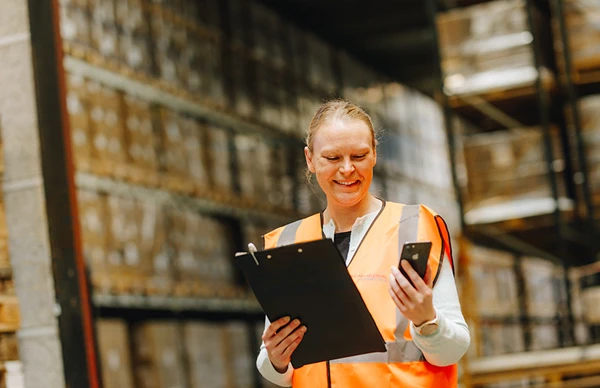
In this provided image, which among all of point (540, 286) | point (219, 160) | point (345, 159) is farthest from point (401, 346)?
point (540, 286)

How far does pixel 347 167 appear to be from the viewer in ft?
8.45

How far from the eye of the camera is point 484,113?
10.7 metres

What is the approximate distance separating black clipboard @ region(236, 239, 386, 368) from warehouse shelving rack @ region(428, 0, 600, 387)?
583cm

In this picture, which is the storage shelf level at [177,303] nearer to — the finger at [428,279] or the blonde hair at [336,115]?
the blonde hair at [336,115]

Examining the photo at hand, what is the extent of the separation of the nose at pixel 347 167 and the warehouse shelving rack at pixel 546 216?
5.89 meters

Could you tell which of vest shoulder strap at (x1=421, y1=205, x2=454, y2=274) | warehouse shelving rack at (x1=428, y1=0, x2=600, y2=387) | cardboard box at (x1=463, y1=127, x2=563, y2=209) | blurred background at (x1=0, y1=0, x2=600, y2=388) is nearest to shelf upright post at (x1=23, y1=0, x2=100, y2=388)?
blurred background at (x1=0, y1=0, x2=600, y2=388)

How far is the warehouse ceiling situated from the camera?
40.9 ft

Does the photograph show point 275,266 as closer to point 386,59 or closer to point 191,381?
point 191,381

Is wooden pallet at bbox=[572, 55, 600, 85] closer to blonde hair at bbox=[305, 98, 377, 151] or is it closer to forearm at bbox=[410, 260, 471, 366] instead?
blonde hair at bbox=[305, 98, 377, 151]

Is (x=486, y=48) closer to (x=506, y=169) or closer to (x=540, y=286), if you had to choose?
(x=506, y=169)

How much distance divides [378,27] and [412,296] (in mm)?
11786

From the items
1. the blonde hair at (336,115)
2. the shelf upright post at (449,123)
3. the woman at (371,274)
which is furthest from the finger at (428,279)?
the shelf upright post at (449,123)

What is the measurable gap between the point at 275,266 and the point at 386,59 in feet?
43.5

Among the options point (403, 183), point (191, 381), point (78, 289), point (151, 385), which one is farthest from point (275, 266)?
point (403, 183)
